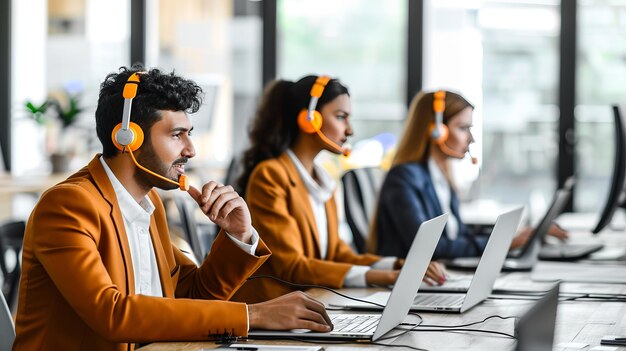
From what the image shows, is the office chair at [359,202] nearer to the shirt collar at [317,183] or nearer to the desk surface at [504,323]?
the shirt collar at [317,183]

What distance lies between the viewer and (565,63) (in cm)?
608

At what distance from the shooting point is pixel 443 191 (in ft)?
11.9

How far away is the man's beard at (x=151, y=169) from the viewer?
2.01 meters

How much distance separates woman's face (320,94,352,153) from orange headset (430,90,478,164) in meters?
0.58

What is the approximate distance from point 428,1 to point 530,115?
3.14 ft

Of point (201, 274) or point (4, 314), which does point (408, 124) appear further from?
point (4, 314)

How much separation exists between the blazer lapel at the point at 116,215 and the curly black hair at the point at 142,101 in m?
0.06

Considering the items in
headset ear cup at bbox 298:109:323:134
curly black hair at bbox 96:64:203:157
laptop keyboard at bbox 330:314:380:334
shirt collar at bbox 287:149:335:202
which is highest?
curly black hair at bbox 96:64:203:157

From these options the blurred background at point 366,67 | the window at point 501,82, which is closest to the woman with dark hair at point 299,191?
the blurred background at point 366,67

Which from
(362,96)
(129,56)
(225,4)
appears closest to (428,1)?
(362,96)

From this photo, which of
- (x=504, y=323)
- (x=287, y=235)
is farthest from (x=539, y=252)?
(x=504, y=323)

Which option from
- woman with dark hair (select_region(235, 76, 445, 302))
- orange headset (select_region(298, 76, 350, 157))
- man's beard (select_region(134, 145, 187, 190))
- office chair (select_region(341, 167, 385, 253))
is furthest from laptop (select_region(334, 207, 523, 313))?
office chair (select_region(341, 167, 385, 253))

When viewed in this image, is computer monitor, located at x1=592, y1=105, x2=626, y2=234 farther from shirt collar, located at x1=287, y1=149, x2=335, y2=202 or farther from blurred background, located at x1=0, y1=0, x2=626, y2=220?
blurred background, located at x1=0, y1=0, x2=626, y2=220

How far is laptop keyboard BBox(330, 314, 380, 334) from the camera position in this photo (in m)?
1.85
